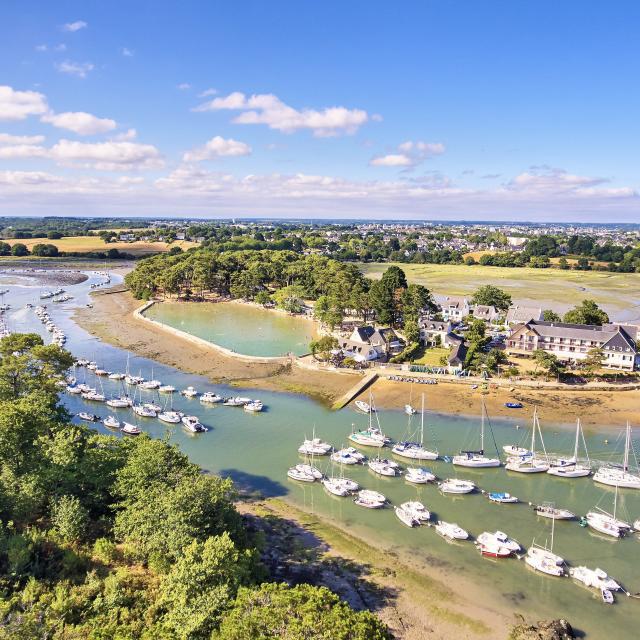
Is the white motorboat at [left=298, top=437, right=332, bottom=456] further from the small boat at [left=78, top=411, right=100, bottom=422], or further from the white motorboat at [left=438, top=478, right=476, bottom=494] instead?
the small boat at [left=78, top=411, right=100, bottom=422]

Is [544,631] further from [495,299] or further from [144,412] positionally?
[495,299]

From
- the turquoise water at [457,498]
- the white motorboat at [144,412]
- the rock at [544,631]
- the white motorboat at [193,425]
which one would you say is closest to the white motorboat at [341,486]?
the turquoise water at [457,498]

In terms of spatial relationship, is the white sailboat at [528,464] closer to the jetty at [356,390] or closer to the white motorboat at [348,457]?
the white motorboat at [348,457]

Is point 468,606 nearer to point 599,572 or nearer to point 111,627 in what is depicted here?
point 599,572

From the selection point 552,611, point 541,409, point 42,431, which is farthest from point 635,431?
point 42,431

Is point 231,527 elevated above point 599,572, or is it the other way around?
point 231,527

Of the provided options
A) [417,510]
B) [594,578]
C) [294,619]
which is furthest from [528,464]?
[294,619]
